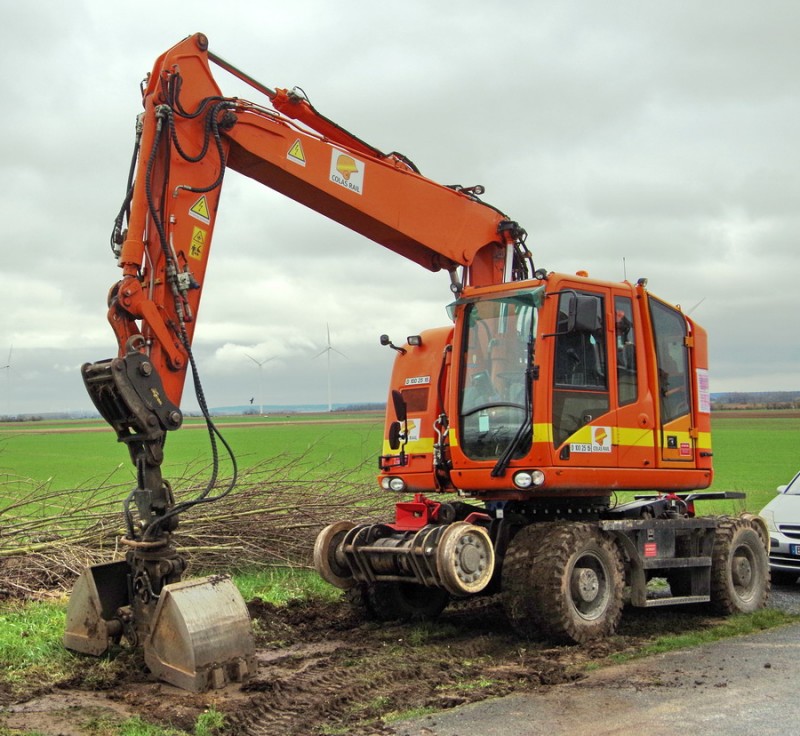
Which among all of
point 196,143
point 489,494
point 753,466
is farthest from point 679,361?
point 753,466

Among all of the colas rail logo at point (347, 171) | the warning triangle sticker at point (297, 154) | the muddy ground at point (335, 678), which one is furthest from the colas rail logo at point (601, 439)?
the warning triangle sticker at point (297, 154)

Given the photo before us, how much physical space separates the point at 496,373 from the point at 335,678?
116 inches

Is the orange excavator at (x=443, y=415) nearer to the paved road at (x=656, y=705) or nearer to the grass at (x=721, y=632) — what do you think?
the grass at (x=721, y=632)

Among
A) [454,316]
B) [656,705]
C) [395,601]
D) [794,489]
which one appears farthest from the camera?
[794,489]

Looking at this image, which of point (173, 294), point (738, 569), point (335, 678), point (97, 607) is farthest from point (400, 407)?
point (738, 569)

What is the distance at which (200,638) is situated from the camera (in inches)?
251

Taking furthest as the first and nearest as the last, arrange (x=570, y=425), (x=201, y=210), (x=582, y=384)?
(x=582, y=384)
(x=570, y=425)
(x=201, y=210)

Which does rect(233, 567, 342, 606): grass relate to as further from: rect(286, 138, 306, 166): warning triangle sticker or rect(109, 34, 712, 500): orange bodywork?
rect(286, 138, 306, 166): warning triangle sticker

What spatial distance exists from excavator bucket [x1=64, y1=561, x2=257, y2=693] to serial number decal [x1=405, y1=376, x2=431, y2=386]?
3.25 metres

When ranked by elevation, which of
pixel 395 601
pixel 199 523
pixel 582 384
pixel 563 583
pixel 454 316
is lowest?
pixel 395 601

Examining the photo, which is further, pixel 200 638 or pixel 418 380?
pixel 418 380

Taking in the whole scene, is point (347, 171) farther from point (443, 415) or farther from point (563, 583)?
point (563, 583)

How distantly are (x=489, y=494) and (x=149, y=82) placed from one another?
4447mm

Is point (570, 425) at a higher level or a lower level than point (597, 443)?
higher
